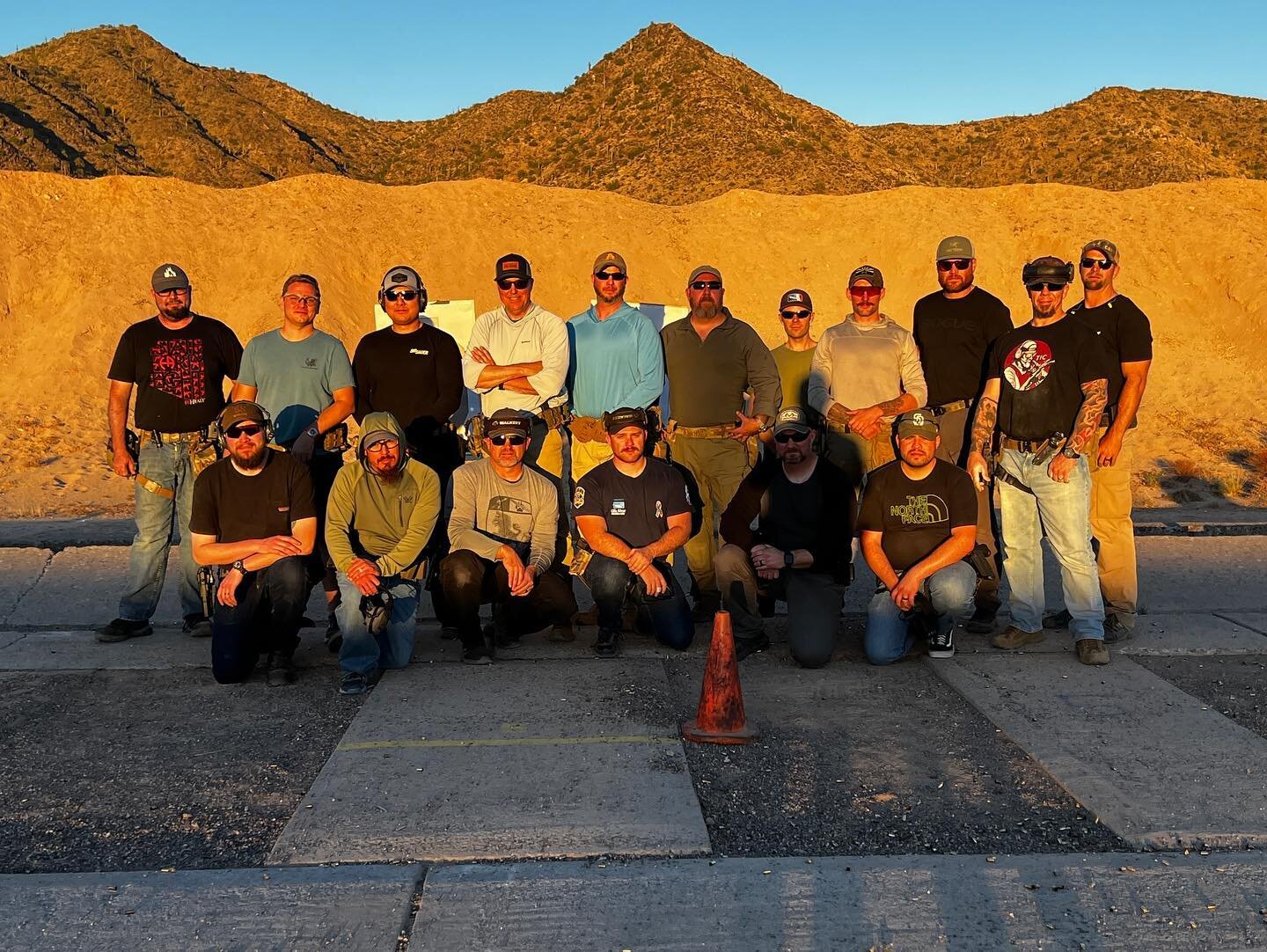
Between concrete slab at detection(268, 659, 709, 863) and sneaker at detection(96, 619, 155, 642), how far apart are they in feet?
6.17

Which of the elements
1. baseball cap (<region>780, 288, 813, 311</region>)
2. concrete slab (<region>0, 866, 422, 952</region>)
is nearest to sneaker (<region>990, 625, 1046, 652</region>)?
baseball cap (<region>780, 288, 813, 311</region>)

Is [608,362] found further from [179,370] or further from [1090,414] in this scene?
[1090,414]

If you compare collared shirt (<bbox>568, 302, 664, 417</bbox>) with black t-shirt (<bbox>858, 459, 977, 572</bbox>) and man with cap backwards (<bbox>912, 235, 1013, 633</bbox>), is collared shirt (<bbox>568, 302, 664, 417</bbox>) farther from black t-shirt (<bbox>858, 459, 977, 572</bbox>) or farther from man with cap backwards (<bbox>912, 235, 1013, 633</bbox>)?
man with cap backwards (<bbox>912, 235, 1013, 633</bbox>)

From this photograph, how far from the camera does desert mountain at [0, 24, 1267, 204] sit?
4138cm

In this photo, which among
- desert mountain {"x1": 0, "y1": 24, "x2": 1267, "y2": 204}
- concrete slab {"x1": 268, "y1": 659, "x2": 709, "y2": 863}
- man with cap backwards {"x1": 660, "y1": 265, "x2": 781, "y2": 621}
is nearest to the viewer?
concrete slab {"x1": 268, "y1": 659, "x2": 709, "y2": 863}

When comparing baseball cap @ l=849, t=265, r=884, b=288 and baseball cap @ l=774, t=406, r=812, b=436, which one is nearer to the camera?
baseball cap @ l=774, t=406, r=812, b=436

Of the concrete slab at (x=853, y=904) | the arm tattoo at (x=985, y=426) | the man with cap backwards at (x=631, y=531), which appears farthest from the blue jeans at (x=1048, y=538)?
the concrete slab at (x=853, y=904)

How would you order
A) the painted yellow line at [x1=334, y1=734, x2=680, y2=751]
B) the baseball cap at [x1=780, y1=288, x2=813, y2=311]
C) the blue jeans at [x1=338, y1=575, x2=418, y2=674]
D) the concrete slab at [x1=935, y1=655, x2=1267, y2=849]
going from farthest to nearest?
the baseball cap at [x1=780, y1=288, x2=813, y2=311], the blue jeans at [x1=338, y1=575, x2=418, y2=674], the painted yellow line at [x1=334, y1=734, x2=680, y2=751], the concrete slab at [x1=935, y1=655, x2=1267, y2=849]

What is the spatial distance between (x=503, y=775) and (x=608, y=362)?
10.0 ft

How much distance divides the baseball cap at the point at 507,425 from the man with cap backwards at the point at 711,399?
3.69 ft

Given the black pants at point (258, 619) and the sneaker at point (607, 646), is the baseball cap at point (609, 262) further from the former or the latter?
the black pants at point (258, 619)

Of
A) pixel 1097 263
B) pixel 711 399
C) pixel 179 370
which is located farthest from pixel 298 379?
pixel 1097 263

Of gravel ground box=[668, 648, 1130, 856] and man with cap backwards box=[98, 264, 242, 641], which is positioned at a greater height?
man with cap backwards box=[98, 264, 242, 641]

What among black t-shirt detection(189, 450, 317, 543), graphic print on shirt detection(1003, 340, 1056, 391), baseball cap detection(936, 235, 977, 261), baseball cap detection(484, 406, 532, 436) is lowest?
black t-shirt detection(189, 450, 317, 543)
